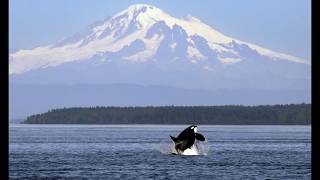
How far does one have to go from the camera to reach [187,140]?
323 ft

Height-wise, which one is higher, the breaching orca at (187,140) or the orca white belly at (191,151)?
the breaching orca at (187,140)

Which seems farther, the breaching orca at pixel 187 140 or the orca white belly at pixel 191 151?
the orca white belly at pixel 191 151

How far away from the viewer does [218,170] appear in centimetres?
7019

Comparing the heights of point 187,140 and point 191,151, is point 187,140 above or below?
above

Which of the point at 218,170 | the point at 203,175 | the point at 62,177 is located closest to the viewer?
the point at 62,177

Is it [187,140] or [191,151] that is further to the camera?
[191,151]

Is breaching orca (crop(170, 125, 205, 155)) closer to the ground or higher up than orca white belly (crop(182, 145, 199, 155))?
higher up

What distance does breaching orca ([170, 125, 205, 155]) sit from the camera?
314ft

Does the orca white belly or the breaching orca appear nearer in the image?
the breaching orca

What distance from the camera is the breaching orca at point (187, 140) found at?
95675 mm
